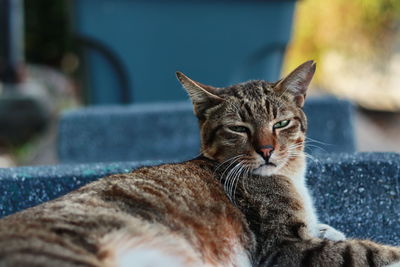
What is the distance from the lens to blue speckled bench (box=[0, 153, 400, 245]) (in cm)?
175

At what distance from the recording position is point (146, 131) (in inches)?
109

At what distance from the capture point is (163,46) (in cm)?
309

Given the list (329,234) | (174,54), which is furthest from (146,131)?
(329,234)

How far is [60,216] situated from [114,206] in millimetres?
146

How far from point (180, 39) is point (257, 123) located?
1532mm

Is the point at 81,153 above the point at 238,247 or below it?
below

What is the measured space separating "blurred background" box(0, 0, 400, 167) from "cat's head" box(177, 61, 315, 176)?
1.33m

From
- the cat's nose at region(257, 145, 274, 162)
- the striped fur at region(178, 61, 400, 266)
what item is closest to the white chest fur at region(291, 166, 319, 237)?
the striped fur at region(178, 61, 400, 266)

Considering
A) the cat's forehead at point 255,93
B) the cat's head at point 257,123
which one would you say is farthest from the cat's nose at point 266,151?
the cat's forehead at point 255,93

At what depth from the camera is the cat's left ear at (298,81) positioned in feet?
5.44

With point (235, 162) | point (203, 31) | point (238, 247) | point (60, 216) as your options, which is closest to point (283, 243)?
point (238, 247)

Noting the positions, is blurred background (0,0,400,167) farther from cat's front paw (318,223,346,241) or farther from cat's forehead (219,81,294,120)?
cat's front paw (318,223,346,241)

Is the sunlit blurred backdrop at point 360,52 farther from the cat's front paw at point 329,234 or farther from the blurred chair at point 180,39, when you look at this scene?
the cat's front paw at point 329,234

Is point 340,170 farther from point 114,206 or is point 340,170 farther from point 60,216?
point 60,216
